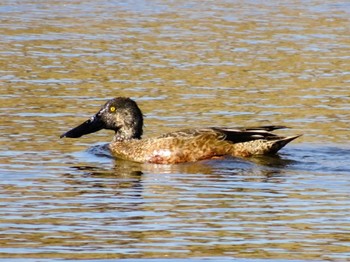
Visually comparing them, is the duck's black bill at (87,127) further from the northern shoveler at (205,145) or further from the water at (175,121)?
the northern shoveler at (205,145)

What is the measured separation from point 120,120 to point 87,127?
45 cm

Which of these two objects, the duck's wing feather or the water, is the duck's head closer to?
the water

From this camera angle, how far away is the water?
29.9 ft

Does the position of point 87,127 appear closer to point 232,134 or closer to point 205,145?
point 205,145

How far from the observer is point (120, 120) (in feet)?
49.5

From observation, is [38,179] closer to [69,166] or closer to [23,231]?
[69,166]

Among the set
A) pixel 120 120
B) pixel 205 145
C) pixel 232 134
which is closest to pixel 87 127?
pixel 120 120

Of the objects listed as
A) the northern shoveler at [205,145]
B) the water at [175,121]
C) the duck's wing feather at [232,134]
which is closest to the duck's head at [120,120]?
the water at [175,121]

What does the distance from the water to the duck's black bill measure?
0.59 feet

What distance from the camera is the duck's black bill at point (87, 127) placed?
14586 mm

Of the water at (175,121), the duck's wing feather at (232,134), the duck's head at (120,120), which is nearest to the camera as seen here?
the water at (175,121)

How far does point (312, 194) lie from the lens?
1122cm

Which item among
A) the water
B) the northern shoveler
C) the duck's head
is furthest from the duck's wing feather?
the duck's head

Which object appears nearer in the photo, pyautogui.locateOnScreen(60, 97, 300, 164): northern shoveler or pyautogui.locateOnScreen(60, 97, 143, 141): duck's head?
pyautogui.locateOnScreen(60, 97, 300, 164): northern shoveler
